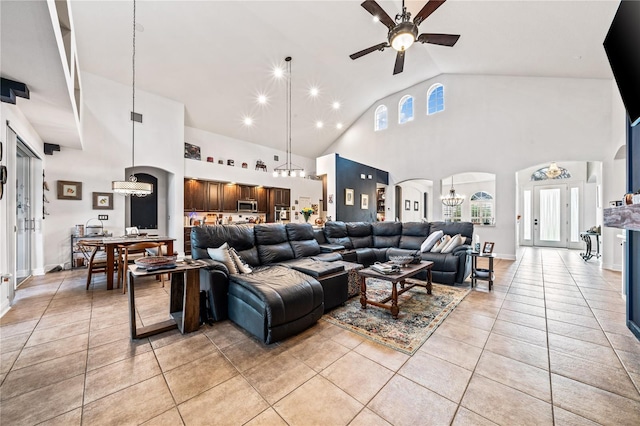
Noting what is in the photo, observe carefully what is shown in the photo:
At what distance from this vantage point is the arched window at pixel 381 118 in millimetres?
9175

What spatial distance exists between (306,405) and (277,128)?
8.72m

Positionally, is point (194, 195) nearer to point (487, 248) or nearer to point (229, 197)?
point (229, 197)

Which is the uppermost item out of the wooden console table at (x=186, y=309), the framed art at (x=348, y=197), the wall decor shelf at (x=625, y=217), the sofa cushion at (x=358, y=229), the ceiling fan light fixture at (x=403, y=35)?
the ceiling fan light fixture at (x=403, y=35)

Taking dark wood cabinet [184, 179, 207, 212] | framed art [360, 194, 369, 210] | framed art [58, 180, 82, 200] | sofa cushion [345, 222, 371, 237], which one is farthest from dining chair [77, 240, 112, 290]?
framed art [360, 194, 369, 210]

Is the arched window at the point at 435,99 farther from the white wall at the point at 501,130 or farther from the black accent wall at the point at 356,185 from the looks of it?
the black accent wall at the point at 356,185

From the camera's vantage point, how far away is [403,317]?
279 centimetres

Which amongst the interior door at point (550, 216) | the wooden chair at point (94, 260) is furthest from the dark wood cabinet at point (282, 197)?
the interior door at point (550, 216)

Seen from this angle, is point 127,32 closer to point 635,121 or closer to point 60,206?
point 60,206

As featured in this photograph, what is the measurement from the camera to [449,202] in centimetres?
909

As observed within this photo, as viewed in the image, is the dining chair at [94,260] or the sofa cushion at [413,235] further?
the sofa cushion at [413,235]

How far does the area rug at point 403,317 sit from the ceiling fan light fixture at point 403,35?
127 inches

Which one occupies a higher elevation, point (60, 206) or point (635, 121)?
point (635, 121)

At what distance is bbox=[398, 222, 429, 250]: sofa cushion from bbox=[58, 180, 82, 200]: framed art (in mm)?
7113

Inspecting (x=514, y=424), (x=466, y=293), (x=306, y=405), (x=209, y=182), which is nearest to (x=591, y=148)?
(x=466, y=293)
